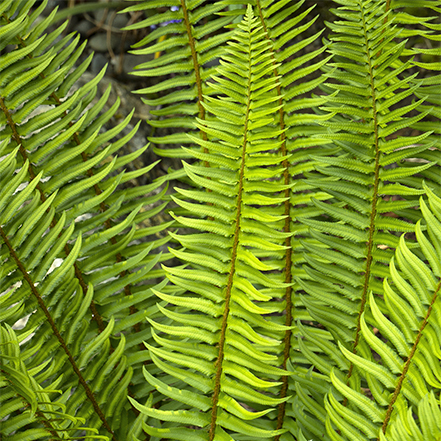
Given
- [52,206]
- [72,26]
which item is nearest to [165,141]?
[52,206]

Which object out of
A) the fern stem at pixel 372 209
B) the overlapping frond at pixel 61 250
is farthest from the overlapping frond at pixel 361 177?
the overlapping frond at pixel 61 250

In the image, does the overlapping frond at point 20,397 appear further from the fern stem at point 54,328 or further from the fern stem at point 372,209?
the fern stem at point 372,209

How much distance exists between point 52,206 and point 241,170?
0.48 m

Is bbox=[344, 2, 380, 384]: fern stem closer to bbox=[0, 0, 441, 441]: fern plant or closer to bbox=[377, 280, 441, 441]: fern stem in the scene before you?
bbox=[0, 0, 441, 441]: fern plant

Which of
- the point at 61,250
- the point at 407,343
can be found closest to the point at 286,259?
the point at 407,343

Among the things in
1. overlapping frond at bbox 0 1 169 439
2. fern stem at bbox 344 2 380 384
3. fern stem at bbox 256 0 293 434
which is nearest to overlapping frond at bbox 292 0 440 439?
fern stem at bbox 344 2 380 384

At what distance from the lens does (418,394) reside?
75 cm

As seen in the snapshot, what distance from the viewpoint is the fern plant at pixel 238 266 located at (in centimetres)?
77

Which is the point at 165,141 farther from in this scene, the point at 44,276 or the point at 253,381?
the point at 253,381

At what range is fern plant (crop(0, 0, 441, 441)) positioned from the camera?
0.77 m

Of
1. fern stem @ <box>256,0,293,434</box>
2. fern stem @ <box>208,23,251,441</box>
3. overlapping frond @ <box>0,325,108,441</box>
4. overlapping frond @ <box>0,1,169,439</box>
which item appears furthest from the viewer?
fern stem @ <box>256,0,293,434</box>

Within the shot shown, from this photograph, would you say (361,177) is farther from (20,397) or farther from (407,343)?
(20,397)

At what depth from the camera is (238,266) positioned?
0.82m

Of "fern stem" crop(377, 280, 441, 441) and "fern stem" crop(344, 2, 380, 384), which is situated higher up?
"fern stem" crop(344, 2, 380, 384)
